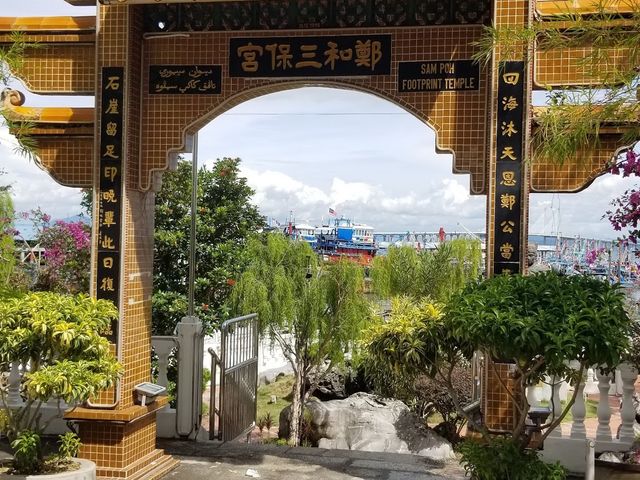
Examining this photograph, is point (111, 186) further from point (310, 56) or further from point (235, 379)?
point (235, 379)

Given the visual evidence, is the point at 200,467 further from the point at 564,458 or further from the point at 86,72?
the point at 86,72

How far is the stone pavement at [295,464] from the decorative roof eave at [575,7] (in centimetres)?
279

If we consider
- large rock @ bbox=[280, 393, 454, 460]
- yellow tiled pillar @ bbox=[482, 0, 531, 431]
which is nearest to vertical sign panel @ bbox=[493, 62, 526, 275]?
yellow tiled pillar @ bbox=[482, 0, 531, 431]

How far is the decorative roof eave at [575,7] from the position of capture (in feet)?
12.6

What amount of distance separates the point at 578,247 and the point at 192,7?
963 inches

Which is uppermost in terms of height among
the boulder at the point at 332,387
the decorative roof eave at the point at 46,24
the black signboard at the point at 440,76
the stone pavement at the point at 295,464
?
the decorative roof eave at the point at 46,24

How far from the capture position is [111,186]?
463 cm

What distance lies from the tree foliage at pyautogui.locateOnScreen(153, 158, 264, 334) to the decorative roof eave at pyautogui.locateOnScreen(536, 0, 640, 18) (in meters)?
5.78

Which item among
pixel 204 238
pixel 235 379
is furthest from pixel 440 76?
pixel 204 238

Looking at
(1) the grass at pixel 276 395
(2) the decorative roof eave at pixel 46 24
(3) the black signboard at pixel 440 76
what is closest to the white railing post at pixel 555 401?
(3) the black signboard at pixel 440 76

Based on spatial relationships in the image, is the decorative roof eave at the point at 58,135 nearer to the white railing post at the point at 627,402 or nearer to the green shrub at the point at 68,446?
the green shrub at the point at 68,446

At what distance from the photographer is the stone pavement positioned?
466 cm

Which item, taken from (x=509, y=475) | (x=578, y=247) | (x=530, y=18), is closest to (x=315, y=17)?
(x=530, y=18)

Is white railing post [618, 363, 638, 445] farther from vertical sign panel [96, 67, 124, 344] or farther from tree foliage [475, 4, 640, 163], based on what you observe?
vertical sign panel [96, 67, 124, 344]
